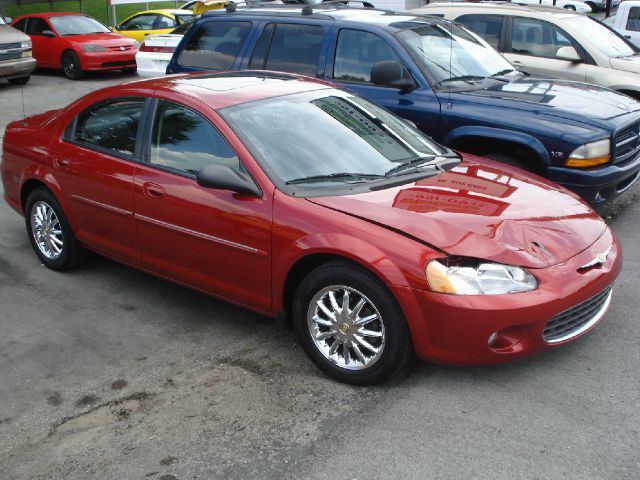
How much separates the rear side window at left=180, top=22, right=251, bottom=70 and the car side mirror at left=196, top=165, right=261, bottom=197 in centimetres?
374

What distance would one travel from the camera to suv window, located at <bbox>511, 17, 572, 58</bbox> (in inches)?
365

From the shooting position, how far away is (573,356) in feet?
13.9

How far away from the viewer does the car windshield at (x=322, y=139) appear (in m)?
4.43

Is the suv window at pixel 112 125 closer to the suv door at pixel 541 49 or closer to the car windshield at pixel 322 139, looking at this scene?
the car windshield at pixel 322 139

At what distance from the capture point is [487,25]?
31.7ft

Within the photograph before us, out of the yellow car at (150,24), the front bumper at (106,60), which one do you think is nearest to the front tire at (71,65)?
the front bumper at (106,60)

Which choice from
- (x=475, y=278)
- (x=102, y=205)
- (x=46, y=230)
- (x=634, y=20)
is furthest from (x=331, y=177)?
(x=634, y=20)

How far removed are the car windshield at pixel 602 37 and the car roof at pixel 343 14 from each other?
8.51 feet

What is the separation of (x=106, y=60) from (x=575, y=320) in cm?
1521

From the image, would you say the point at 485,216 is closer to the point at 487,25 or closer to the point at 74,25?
the point at 487,25

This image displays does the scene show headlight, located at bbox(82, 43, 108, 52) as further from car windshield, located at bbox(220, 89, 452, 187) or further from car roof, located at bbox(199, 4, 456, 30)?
car windshield, located at bbox(220, 89, 452, 187)

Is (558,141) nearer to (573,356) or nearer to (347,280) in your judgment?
(573,356)

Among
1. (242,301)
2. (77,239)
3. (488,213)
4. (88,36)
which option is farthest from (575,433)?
(88,36)

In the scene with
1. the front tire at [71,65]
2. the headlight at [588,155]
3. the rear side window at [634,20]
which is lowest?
the front tire at [71,65]
